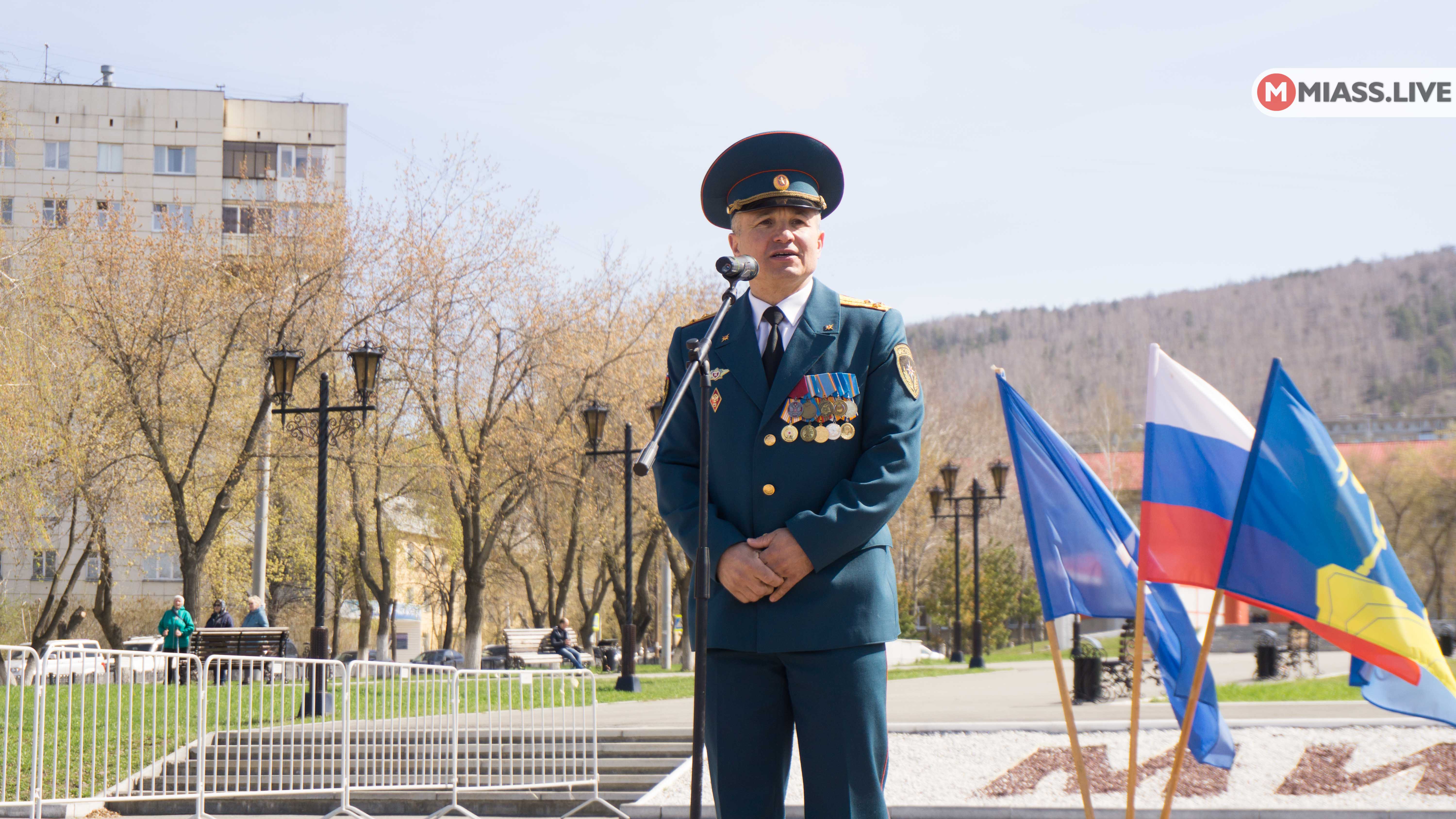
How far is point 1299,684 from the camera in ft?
57.3

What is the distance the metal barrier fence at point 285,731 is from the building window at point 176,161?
47569 millimetres

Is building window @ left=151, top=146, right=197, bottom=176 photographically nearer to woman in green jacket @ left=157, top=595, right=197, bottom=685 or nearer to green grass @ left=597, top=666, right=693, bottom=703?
woman in green jacket @ left=157, top=595, right=197, bottom=685

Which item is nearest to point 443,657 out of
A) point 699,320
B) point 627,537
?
point 627,537

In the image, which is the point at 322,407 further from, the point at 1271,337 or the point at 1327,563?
the point at 1271,337

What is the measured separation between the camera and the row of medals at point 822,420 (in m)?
3.58

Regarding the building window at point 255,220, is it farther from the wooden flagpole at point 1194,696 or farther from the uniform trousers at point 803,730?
the uniform trousers at point 803,730

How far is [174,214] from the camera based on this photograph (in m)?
44.4

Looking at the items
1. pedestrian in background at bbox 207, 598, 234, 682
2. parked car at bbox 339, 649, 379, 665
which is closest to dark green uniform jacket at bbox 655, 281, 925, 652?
pedestrian in background at bbox 207, 598, 234, 682

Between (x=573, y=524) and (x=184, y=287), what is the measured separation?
11.7 metres

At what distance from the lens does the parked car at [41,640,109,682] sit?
9.12 metres

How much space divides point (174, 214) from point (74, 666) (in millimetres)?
38877

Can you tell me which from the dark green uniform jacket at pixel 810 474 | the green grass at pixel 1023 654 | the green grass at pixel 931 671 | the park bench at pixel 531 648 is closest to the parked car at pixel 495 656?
the park bench at pixel 531 648

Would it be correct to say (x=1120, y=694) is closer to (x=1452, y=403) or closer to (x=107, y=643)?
(x=107, y=643)

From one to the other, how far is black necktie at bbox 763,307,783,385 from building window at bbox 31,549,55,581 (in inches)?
1214
